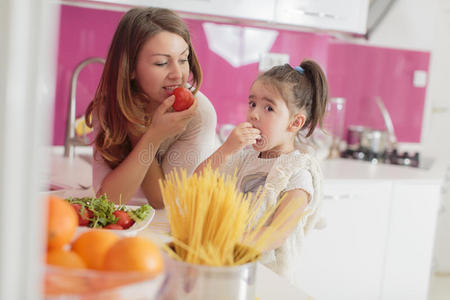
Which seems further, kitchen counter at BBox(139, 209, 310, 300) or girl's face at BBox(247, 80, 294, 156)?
girl's face at BBox(247, 80, 294, 156)

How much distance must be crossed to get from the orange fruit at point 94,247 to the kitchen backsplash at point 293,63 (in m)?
0.55

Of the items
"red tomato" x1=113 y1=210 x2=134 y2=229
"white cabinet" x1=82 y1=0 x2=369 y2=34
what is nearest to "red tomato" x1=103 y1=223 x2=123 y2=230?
"red tomato" x1=113 y1=210 x2=134 y2=229

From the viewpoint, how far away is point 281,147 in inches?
44.6

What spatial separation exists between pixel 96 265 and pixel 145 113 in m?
0.52

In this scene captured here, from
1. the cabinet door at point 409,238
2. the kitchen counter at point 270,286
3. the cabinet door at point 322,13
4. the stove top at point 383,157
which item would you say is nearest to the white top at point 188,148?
the kitchen counter at point 270,286

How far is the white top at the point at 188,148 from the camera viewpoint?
1062 millimetres

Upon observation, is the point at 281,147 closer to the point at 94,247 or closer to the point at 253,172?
the point at 253,172

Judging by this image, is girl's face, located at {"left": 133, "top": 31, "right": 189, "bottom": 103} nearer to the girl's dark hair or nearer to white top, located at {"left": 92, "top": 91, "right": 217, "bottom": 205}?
white top, located at {"left": 92, "top": 91, "right": 217, "bottom": 205}

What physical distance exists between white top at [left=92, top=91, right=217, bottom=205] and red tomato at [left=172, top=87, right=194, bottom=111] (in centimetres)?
3

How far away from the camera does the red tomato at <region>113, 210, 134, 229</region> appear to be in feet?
2.96

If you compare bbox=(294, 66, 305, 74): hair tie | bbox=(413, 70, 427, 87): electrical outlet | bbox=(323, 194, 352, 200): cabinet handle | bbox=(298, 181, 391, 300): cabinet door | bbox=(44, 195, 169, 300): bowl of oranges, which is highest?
bbox=(413, 70, 427, 87): electrical outlet

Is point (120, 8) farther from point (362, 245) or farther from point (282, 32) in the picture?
point (362, 245)

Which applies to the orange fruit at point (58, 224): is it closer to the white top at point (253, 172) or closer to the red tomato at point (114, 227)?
the red tomato at point (114, 227)

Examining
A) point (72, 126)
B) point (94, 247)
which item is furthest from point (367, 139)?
point (94, 247)
